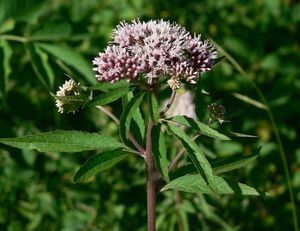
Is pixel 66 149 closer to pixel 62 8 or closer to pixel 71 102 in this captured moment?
pixel 71 102

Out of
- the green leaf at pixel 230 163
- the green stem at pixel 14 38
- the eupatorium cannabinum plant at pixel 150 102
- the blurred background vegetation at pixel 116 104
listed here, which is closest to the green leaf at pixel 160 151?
the eupatorium cannabinum plant at pixel 150 102

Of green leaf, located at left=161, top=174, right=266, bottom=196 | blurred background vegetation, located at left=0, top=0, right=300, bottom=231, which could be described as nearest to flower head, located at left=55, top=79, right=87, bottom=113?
green leaf, located at left=161, top=174, right=266, bottom=196

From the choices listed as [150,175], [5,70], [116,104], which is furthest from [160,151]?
[116,104]

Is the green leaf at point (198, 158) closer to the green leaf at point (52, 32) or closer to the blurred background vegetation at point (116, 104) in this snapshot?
the blurred background vegetation at point (116, 104)

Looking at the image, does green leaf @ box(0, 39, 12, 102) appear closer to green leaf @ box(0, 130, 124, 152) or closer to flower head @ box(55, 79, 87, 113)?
flower head @ box(55, 79, 87, 113)

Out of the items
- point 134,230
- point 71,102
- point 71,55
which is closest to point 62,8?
point 71,55

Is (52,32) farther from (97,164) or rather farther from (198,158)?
(198,158)
